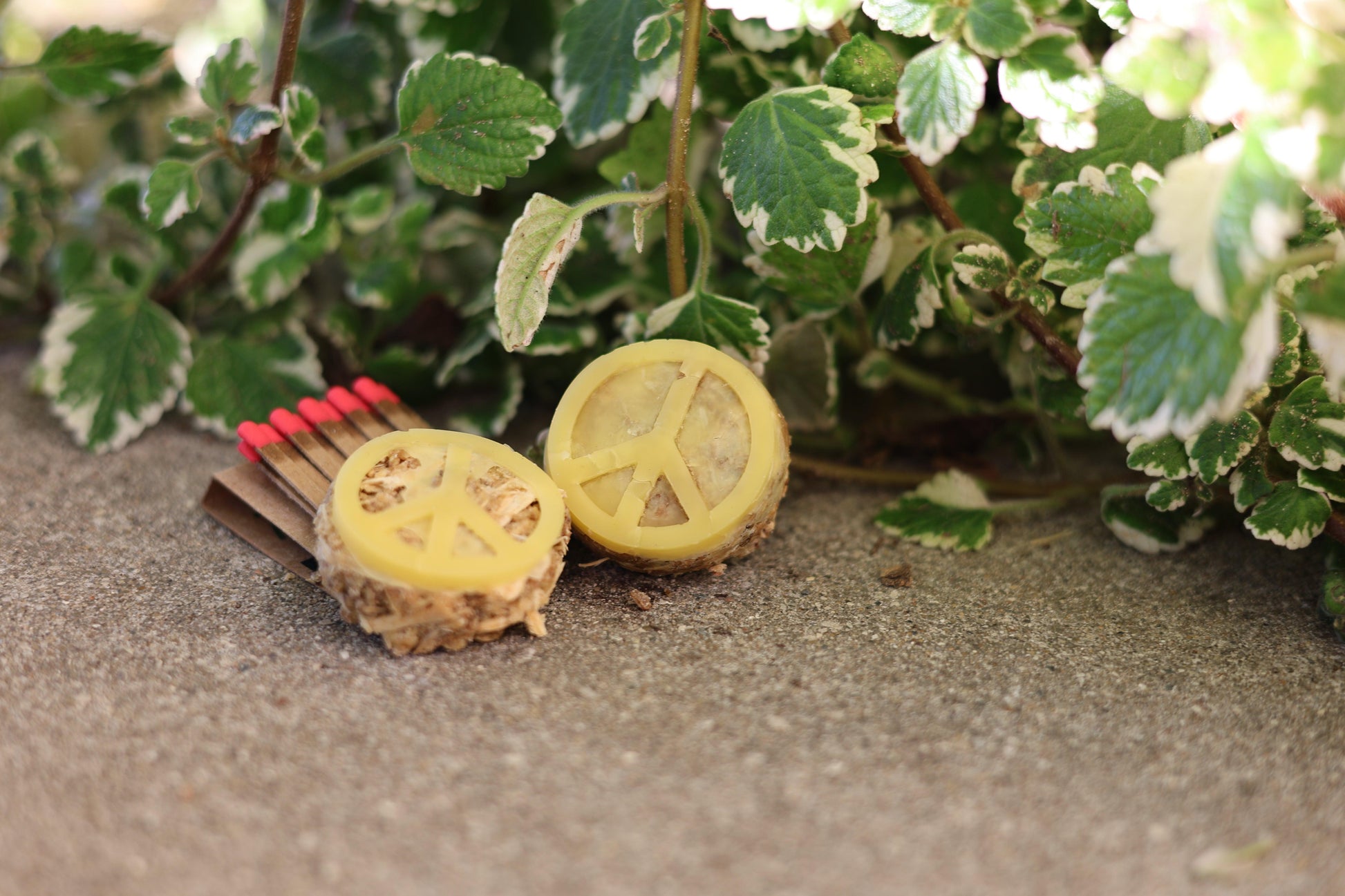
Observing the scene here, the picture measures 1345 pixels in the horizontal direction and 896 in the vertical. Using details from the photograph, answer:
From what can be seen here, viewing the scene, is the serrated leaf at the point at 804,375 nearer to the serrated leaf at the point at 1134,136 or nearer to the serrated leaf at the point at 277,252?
the serrated leaf at the point at 1134,136

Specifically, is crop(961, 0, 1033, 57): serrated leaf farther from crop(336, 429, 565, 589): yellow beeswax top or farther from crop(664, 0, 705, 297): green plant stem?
crop(336, 429, 565, 589): yellow beeswax top

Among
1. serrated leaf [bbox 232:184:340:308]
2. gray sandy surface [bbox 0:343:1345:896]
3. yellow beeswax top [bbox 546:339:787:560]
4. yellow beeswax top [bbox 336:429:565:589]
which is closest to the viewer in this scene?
gray sandy surface [bbox 0:343:1345:896]

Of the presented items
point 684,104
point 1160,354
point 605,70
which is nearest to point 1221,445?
point 1160,354

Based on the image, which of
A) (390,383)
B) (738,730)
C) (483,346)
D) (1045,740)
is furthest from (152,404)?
(1045,740)

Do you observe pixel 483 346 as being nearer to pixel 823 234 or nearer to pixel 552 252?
pixel 552 252

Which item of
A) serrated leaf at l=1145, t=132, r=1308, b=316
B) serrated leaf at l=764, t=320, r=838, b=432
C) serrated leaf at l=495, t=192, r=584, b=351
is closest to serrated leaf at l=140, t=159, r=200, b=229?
serrated leaf at l=495, t=192, r=584, b=351

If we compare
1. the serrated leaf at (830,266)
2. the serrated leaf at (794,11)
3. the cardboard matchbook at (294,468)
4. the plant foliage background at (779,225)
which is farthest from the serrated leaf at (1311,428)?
the cardboard matchbook at (294,468)
